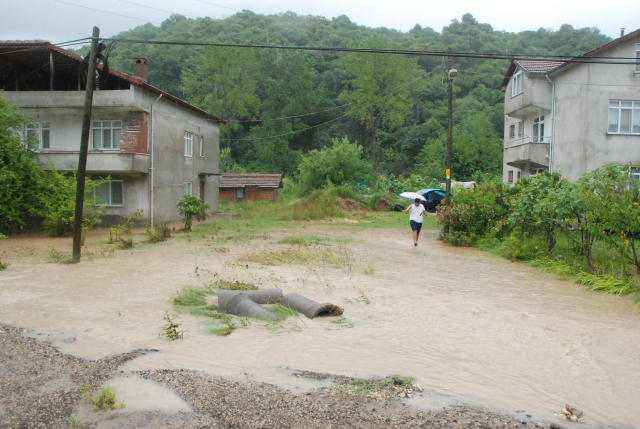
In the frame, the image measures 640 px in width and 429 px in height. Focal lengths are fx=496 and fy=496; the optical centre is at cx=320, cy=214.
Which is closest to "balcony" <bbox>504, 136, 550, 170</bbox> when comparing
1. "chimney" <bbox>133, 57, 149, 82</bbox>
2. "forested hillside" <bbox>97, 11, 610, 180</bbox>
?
"chimney" <bbox>133, 57, 149, 82</bbox>

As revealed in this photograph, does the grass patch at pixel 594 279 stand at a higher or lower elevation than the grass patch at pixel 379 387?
higher

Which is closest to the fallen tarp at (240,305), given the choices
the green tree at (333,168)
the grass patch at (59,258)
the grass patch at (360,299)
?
the grass patch at (360,299)

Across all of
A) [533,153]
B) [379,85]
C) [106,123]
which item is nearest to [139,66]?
[106,123]

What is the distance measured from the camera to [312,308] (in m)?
8.26

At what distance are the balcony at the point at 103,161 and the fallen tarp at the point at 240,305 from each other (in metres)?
15.3

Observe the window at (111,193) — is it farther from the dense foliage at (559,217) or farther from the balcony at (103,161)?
the dense foliage at (559,217)

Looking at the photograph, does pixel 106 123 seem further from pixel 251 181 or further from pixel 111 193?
pixel 251 181

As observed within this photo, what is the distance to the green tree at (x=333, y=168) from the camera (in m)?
39.2

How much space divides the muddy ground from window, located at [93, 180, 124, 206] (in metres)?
19.6

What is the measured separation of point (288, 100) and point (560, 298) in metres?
51.7

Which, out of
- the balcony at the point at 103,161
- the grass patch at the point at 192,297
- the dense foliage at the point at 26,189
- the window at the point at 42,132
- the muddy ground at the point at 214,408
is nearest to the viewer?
the muddy ground at the point at 214,408

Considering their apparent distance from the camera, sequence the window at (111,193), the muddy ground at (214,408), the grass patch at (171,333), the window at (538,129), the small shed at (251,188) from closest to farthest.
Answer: the muddy ground at (214,408), the grass patch at (171,333), the window at (111,193), the window at (538,129), the small shed at (251,188)

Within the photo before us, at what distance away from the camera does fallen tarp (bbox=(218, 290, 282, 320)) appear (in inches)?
Answer: 321

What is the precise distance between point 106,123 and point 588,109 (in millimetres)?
22960
